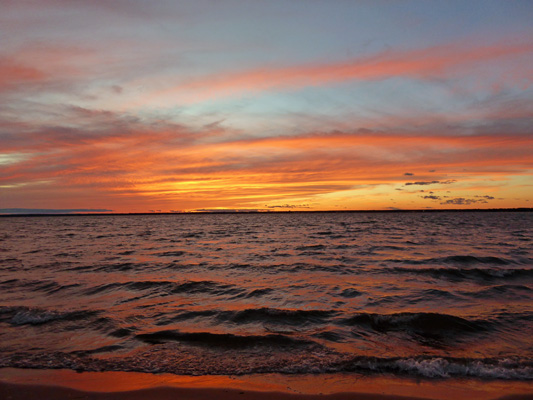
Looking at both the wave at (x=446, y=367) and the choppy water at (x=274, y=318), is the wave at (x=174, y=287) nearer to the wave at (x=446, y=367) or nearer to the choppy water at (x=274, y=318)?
the choppy water at (x=274, y=318)

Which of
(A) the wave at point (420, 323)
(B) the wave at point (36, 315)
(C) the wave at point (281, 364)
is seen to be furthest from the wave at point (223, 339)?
(B) the wave at point (36, 315)

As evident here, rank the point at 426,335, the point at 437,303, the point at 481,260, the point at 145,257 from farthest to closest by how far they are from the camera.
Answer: the point at 145,257
the point at 481,260
the point at 437,303
the point at 426,335

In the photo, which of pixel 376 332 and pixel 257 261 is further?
pixel 257 261

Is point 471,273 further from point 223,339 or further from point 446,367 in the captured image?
point 223,339

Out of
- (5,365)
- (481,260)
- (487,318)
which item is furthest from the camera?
(481,260)

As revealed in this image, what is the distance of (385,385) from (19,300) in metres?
14.2

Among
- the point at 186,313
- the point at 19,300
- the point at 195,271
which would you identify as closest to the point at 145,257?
the point at 195,271

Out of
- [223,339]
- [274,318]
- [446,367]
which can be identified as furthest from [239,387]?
[274,318]

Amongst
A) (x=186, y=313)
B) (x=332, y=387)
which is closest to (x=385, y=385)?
(x=332, y=387)

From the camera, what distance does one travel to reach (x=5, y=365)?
764 cm

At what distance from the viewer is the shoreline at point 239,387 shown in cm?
630

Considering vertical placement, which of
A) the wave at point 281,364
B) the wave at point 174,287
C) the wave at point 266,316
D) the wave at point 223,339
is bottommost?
the wave at point 174,287

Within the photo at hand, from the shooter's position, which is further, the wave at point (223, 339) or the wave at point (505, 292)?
the wave at point (505, 292)

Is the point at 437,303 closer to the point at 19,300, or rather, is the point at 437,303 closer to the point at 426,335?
the point at 426,335
